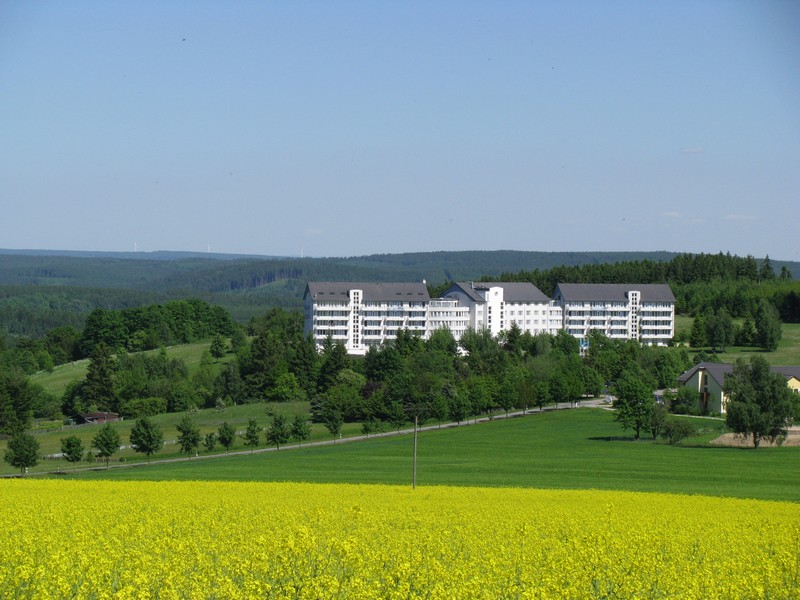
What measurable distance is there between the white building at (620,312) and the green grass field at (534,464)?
73.2m

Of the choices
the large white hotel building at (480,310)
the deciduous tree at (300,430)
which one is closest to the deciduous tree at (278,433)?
the deciduous tree at (300,430)

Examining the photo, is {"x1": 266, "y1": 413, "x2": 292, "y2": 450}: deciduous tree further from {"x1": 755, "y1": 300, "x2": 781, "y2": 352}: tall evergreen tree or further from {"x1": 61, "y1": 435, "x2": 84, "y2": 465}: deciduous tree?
{"x1": 755, "y1": 300, "x2": 781, "y2": 352}: tall evergreen tree

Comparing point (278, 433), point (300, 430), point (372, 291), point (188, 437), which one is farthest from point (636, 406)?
point (372, 291)

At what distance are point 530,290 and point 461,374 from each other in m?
42.6

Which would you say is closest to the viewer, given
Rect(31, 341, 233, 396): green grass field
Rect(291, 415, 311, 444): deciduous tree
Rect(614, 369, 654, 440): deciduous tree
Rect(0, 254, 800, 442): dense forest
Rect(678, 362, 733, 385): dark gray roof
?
Rect(614, 369, 654, 440): deciduous tree

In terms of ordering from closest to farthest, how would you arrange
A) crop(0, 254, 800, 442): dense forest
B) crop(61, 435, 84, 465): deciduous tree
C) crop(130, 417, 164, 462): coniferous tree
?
1. crop(61, 435, 84, 465): deciduous tree
2. crop(130, 417, 164, 462): coniferous tree
3. crop(0, 254, 800, 442): dense forest

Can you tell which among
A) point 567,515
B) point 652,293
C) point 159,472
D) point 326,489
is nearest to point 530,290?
point 652,293

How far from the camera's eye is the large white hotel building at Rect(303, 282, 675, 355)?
159 m

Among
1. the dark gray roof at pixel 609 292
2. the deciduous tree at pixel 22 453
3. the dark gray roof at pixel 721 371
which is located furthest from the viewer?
the dark gray roof at pixel 609 292

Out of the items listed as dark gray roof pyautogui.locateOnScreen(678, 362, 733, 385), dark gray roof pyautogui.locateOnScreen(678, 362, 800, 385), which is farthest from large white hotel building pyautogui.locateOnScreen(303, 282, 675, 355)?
dark gray roof pyautogui.locateOnScreen(678, 362, 800, 385)

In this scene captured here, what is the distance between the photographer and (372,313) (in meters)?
160

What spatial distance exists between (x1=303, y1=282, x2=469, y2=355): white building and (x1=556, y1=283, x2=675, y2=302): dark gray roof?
694 inches

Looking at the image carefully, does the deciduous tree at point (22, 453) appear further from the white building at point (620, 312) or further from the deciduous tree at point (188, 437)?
the white building at point (620, 312)

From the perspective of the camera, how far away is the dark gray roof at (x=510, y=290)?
16462 cm
